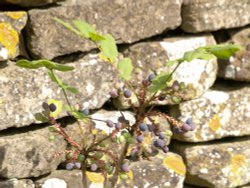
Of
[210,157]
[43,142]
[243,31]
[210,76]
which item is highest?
[243,31]

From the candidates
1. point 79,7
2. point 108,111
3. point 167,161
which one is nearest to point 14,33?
point 79,7

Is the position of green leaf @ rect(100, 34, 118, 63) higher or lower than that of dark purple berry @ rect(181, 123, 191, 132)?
higher

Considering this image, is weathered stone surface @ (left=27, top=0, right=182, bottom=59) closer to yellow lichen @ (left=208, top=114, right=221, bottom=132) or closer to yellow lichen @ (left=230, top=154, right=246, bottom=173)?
yellow lichen @ (left=208, top=114, right=221, bottom=132)

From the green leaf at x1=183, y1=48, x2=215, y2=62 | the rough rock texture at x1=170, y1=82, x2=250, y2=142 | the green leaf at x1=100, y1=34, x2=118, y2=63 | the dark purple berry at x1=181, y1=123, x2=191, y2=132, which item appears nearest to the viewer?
the green leaf at x1=183, y1=48, x2=215, y2=62

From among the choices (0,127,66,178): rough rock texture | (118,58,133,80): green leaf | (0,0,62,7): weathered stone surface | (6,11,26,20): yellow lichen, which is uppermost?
(0,0,62,7): weathered stone surface

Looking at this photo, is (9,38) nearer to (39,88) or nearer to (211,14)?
(39,88)

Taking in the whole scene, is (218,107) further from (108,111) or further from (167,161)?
(108,111)

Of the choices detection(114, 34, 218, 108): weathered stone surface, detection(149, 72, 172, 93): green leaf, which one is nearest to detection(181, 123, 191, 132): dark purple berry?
detection(149, 72, 172, 93): green leaf
